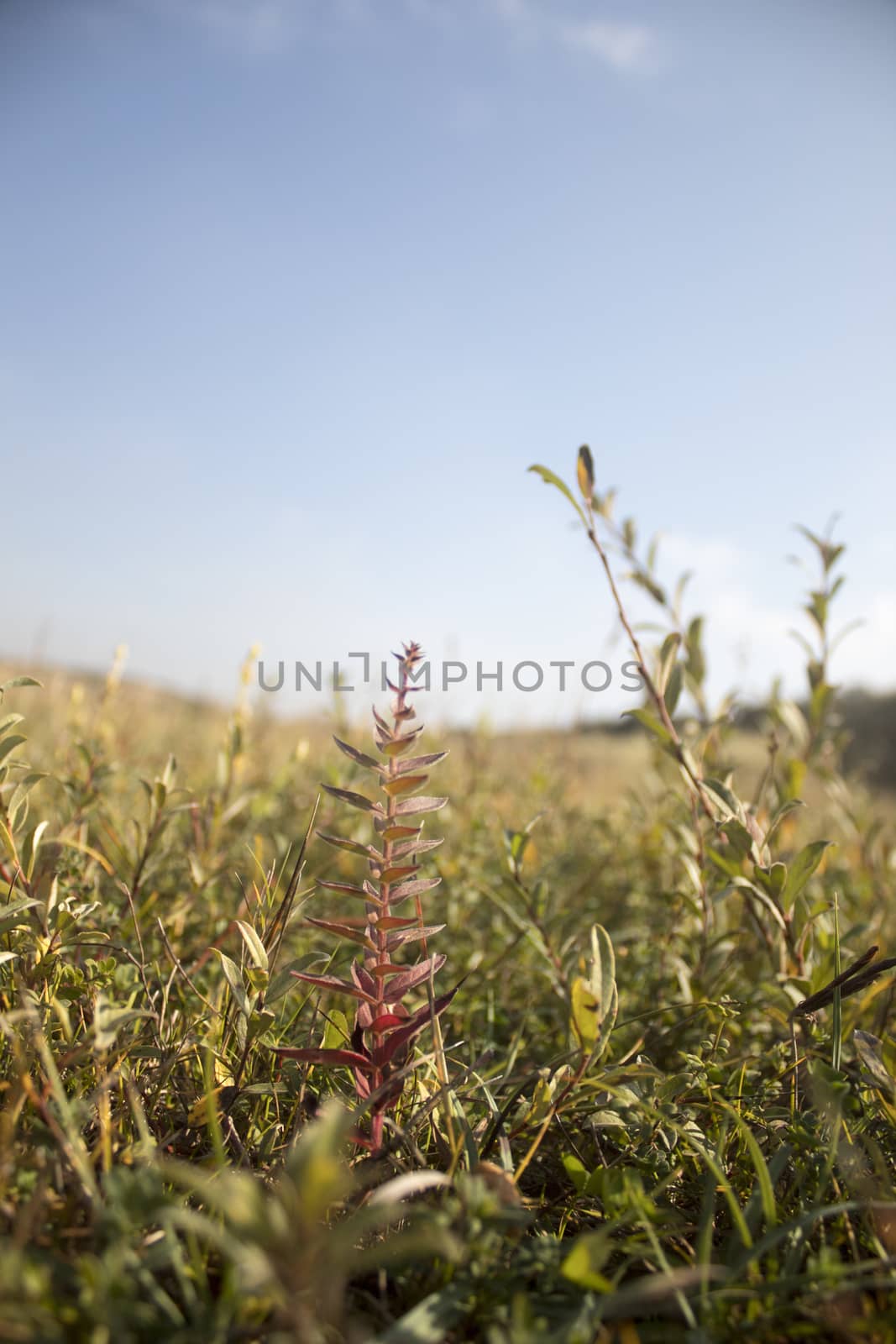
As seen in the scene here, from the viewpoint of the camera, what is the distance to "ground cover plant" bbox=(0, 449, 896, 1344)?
83cm

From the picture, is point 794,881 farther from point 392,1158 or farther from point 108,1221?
point 108,1221

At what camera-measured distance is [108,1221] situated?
0.78 m

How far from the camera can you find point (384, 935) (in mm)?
1216

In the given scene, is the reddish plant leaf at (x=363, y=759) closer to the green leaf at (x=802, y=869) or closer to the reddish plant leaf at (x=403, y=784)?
the reddish plant leaf at (x=403, y=784)

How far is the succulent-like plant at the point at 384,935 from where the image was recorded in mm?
1136

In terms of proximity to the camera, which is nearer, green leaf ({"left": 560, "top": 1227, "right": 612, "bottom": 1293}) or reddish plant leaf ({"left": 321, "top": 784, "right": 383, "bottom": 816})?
green leaf ({"left": 560, "top": 1227, "right": 612, "bottom": 1293})

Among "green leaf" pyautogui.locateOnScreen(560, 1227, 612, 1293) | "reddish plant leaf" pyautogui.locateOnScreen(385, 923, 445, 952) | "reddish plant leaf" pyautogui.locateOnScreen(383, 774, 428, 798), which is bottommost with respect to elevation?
"green leaf" pyautogui.locateOnScreen(560, 1227, 612, 1293)

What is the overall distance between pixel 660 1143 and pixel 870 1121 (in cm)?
38

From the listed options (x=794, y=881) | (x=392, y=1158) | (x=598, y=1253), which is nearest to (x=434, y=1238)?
(x=598, y=1253)

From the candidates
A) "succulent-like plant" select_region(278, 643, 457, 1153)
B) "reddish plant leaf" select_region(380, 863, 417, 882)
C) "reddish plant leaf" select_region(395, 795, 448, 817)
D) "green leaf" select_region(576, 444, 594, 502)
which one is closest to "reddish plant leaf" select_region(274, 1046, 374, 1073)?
"succulent-like plant" select_region(278, 643, 457, 1153)

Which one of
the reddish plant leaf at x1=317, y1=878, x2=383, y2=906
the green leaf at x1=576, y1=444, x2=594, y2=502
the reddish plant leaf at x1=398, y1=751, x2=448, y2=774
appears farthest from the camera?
the green leaf at x1=576, y1=444, x2=594, y2=502

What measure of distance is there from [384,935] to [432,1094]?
1.03 feet

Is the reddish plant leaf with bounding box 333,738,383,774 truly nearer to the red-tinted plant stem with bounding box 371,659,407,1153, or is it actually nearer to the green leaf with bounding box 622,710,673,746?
the red-tinted plant stem with bounding box 371,659,407,1153

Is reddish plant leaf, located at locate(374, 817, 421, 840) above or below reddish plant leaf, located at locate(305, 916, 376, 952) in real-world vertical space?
above
